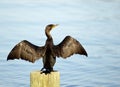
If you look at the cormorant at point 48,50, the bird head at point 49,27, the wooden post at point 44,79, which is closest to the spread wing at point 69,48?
the cormorant at point 48,50

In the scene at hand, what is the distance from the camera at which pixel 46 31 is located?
31.4 ft

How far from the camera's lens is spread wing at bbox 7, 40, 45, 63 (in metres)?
9.42

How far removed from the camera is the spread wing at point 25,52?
30.9 ft

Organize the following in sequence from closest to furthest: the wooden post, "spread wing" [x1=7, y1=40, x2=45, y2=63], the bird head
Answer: the wooden post, "spread wing" [x1=7, y1=40, x2=45, y2=63], the bird head

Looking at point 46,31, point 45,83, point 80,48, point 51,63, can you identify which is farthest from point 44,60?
point 45,83

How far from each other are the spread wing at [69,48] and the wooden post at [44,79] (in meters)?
2.86

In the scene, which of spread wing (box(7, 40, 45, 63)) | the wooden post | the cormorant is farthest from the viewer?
spread wing (box(7, 40, 45, 63))

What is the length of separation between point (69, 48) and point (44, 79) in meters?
3.58

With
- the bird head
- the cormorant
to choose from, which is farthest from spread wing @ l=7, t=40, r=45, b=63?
the bird head

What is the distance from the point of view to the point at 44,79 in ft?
21.5

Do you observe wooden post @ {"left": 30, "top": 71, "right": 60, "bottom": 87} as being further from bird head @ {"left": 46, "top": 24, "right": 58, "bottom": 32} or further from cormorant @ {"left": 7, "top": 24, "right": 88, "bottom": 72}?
bird head @ {"left": 46, "top": 24, "right": 58, "bottom": 32}

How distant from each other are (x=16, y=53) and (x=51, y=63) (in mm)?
1351

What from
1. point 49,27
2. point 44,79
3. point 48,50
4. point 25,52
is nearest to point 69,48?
point 49,27

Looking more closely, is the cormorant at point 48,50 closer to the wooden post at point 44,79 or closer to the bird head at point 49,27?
the bird head at point 49,27
